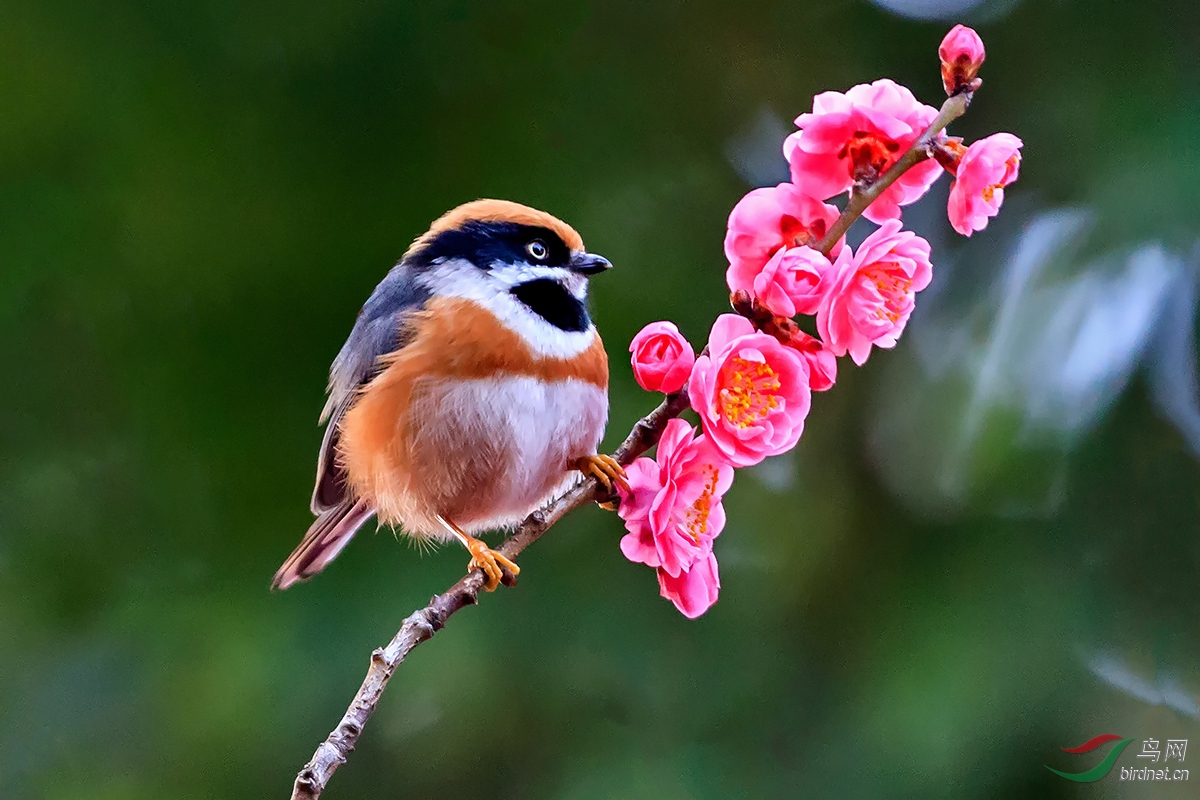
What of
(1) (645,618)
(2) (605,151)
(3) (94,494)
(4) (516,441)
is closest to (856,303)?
(4) (516,441)

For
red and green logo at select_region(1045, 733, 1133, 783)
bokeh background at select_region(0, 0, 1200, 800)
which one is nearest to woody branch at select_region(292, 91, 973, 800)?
bokeh background at select_region(0, 0, 1200, 800)

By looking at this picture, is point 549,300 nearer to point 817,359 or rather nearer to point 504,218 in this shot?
point 504,218

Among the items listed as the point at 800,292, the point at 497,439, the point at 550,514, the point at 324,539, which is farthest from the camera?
the point at 324,539

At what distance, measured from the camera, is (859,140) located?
0.79m

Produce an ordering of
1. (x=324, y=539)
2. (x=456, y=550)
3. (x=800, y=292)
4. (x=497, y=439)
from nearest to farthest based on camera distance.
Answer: (x=800, y=292) → (x=497, y=439) → (x=324, y=539) → (x=456, y=550)

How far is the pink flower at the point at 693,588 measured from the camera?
787mm

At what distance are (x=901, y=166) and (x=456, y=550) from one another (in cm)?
93

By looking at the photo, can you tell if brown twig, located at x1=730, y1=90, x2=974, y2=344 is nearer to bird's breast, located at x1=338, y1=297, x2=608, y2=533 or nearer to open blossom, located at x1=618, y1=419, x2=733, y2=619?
open blossom, located at x1=618, y1=419, x2=733, y2=619

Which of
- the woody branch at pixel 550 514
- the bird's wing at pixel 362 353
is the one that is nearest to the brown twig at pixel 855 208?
the woody branch at pixel 550 514

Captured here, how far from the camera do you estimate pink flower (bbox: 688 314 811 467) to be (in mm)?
713

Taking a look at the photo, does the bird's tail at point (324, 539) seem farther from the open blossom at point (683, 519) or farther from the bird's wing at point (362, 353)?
the open blossom at point (683, 519)

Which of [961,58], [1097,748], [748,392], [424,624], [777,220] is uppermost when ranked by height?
[961,58]

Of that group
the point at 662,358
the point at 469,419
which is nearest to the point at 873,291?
the point at 662,358

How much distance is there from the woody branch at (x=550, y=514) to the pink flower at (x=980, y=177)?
3 centimetres
